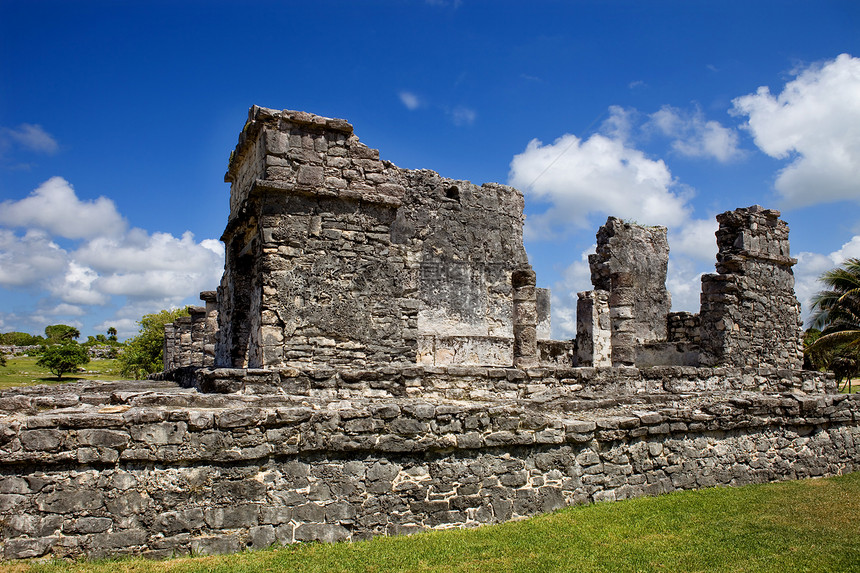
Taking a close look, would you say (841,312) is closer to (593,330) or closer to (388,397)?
(593,330)

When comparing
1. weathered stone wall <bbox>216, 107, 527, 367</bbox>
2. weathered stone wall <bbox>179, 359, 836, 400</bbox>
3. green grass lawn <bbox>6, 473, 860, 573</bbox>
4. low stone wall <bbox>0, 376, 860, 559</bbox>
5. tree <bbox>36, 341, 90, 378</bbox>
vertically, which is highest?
weathered stone wall <bbox>216, 107, 527, 367</bbox>

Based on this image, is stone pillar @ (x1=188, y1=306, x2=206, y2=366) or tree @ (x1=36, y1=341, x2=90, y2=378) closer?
stone pillar @ (x1=188, y1=306, x2=206, y2=366)

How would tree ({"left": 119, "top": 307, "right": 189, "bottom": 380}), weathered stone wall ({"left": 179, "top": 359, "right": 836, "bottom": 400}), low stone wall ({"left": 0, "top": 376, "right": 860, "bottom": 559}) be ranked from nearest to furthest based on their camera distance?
low stone wall ({"left": 0, "top": 376, "right": 860, "bottom": 559}), weathered stone wall ({"left": 179, "top": 359, "right": 836, "bottom": 400}), tree ({"left": 119, "top": 307, "right": 189, "bottom": 380})

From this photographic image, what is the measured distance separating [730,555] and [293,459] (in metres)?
3.42

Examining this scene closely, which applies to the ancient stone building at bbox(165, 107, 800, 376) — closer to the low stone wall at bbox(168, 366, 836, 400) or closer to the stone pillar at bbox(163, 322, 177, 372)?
the stone pillar at bbox(163, 322, 177, 372)

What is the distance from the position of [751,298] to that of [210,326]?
12.0 meters

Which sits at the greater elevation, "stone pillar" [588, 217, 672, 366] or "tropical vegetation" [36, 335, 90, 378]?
"stone pillar" [588, 217, 672, 366]

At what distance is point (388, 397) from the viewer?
723 centimetres

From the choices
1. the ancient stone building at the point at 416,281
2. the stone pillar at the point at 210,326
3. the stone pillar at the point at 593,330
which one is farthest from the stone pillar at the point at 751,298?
the stone pillar at the point at 210,326

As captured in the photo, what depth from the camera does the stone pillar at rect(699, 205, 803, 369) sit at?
1305 cm

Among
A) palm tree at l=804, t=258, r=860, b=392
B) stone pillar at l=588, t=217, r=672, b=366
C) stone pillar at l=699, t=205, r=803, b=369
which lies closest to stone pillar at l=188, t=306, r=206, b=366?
stone pillar at l=588, t=217, r=672, b=366

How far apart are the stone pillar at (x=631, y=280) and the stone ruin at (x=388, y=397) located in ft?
0.27

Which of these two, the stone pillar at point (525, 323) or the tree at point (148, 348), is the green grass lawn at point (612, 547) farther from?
the tree at point (148, 348)

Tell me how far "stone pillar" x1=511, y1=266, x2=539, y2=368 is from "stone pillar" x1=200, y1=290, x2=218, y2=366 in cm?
668
